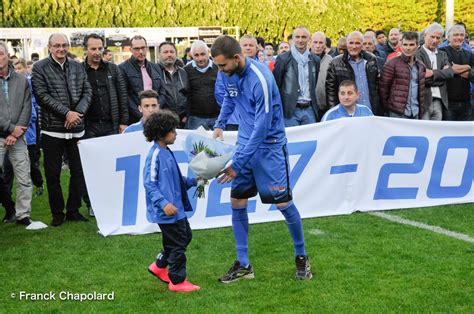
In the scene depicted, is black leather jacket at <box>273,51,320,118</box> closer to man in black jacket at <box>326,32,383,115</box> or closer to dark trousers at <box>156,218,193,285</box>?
man in black jacket at <box>326,32,383,115</box>

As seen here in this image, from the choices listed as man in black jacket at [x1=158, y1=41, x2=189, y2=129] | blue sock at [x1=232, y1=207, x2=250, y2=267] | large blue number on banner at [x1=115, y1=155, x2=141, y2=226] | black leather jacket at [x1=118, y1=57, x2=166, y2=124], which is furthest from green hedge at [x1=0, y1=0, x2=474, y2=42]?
blue sock at [x1=232, y1=207, x2=250, y2=267]

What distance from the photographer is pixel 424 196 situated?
8477mm

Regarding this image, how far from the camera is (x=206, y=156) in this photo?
17.7 ft

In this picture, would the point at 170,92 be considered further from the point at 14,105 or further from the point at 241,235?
the point at 241,235

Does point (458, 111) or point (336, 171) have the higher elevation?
point (458, 111)

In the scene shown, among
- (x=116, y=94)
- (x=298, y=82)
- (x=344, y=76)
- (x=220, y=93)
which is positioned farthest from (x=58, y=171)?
(x=344, y=76)

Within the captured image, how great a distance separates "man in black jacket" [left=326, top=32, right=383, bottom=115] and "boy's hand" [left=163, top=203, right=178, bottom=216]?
14.1ft

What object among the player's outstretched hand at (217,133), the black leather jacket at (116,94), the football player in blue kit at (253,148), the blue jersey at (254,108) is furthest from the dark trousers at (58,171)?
the blue jersey at (254,108)

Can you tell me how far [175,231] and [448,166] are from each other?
14.1 ft

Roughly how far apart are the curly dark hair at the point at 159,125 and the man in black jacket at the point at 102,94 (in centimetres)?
307

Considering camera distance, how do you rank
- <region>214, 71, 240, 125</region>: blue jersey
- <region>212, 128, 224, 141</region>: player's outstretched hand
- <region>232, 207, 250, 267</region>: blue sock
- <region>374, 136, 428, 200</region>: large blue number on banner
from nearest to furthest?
<region>232, 207, 250, 267</region>: blue sock → <region>212, 128, 224, 141</region>: player's outstretched hand → <region>374, 136, 428, 200</region>: large blue number on banner → <region>214, 71, 240, 125</region>: blue jersey

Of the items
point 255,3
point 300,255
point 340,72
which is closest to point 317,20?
point 255,3

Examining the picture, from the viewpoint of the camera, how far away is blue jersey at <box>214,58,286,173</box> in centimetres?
541

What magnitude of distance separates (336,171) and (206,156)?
3.17 m
